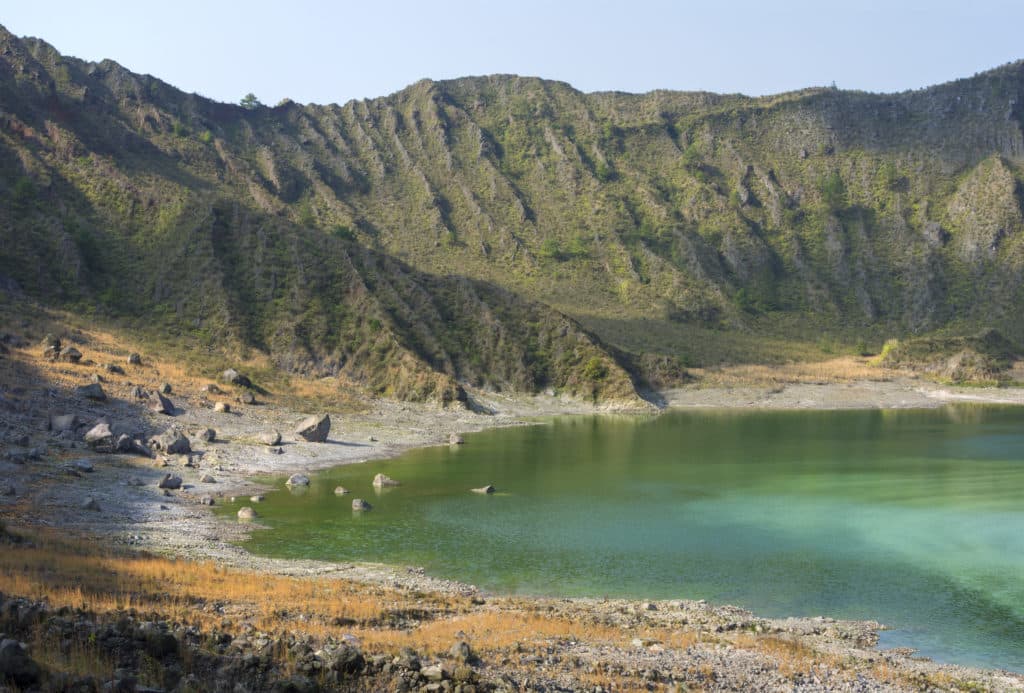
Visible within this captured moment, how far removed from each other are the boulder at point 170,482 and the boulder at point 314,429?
18.6 meters

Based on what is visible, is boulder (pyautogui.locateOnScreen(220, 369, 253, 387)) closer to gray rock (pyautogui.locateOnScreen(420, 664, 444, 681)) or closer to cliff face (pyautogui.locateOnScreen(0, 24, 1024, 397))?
cliff face (pyautogui.locateOnScreen(0, 24, 1024, 397))

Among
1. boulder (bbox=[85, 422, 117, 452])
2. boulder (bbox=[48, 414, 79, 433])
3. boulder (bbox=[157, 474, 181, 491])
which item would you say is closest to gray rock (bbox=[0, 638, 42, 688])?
boulder (bbox=[157, 474, 181, 491])

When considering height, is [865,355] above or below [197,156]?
below

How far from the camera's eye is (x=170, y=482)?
139 ft

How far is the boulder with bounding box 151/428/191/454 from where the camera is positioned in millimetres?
50094

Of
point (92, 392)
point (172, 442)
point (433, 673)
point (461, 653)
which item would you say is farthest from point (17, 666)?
point (92, 392)

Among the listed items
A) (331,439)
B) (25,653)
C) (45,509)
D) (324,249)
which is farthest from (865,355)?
(25,653)

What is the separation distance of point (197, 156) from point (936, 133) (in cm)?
17335

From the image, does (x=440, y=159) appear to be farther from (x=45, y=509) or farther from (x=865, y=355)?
(x=45, y=509)

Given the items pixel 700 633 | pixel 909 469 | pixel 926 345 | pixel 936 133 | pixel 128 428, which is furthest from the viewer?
pixel 936 133

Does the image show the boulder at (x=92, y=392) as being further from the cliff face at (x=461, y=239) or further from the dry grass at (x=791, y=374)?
the dry grass at (x=791, y=374)

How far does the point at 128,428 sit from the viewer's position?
5200cm

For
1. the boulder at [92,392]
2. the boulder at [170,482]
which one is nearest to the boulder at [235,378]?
the boulder at [92,392]

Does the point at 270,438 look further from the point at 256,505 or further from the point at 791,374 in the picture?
the point at 791,374
